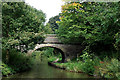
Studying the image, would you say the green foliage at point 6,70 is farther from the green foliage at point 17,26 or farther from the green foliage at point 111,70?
the green foliage at point 111,70

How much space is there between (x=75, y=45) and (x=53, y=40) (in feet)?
11.1

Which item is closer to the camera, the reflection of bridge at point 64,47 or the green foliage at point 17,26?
the green foliage at point 17,26

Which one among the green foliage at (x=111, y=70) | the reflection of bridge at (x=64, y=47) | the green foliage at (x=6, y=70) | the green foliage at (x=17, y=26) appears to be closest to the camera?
the green foliage at (x=111, y=70)

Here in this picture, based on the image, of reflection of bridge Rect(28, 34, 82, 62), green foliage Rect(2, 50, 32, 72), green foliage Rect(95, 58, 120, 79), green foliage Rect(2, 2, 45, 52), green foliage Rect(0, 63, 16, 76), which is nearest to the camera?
green foliage Rect(95, 58, 120, 79)

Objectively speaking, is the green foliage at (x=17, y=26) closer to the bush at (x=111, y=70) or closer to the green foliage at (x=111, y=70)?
the green foliage at (x=111, y=70)

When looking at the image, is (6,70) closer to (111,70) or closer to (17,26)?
(17,26)

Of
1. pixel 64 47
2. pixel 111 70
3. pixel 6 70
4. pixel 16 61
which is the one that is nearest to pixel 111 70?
pixel 111 70

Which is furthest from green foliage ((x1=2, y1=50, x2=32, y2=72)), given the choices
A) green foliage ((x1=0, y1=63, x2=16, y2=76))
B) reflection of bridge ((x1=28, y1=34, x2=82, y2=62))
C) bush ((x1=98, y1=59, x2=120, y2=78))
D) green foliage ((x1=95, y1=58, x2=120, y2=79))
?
bush ((x1=98, y1=59, x2=120, y2=78))

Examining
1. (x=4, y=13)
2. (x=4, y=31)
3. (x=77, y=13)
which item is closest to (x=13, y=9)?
(x=4, y=13)

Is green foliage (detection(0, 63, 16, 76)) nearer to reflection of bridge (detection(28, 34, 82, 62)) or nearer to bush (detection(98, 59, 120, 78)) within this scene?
bush (detection(98, 59, 120, 78))

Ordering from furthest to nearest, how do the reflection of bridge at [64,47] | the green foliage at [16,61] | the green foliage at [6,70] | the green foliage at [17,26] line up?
1. the reflection of bridge at [64,47]
2. the green foliage at [16,61]
3. the green foliage at [17,26]
4. the green foliage at [6,70]

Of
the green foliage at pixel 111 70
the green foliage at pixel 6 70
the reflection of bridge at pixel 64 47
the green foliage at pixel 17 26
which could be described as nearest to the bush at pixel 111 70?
the green foliage at pixel 111 70

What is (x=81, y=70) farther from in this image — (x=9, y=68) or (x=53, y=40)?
(x=53, y=40)

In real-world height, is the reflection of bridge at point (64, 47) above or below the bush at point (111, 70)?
above
